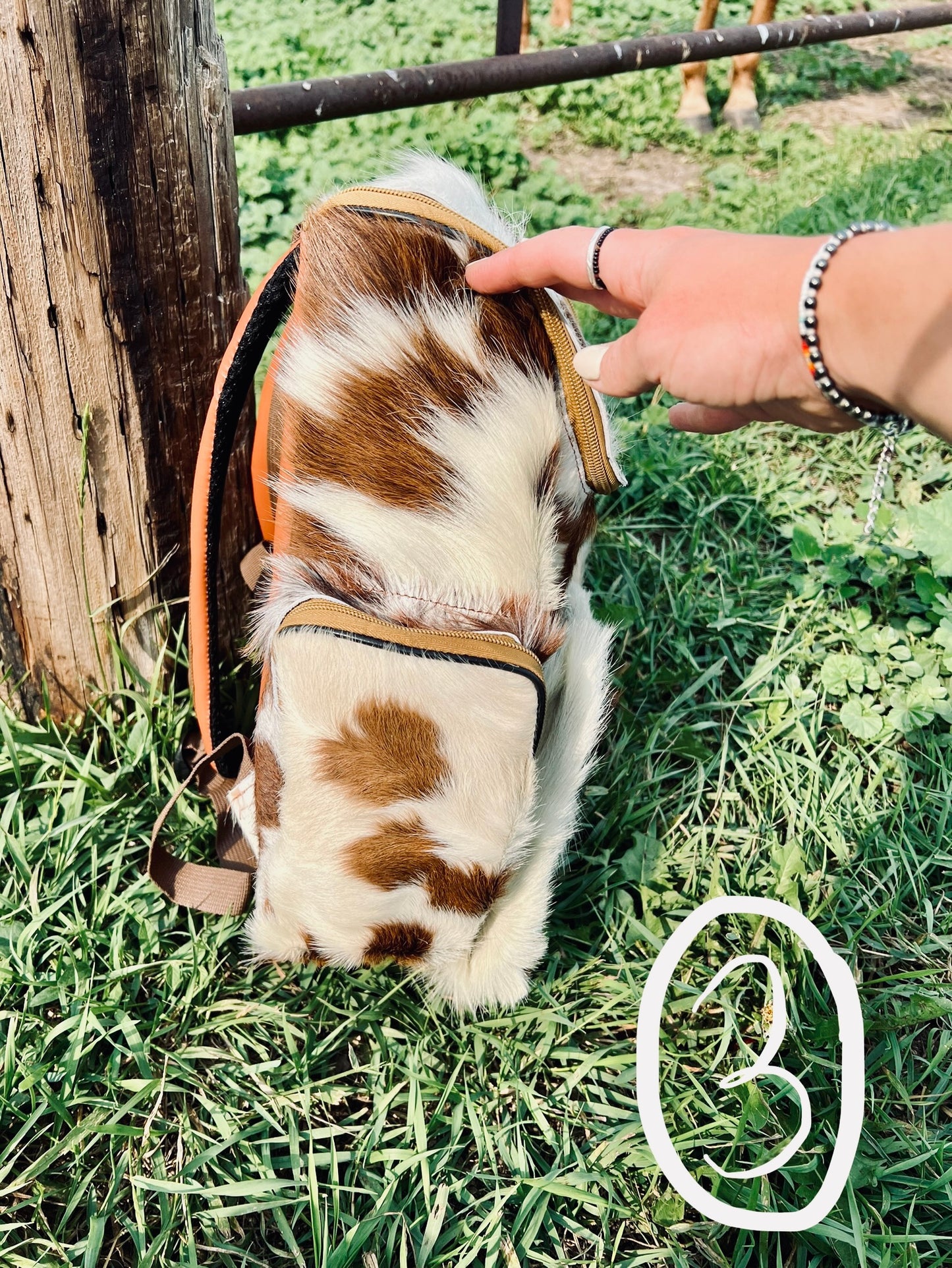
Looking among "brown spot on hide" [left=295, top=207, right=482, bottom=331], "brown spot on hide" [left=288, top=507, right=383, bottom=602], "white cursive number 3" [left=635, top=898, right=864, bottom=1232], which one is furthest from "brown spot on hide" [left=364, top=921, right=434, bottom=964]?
"brown spot on hide" [left=295, top=207, right=482, bottom=331]

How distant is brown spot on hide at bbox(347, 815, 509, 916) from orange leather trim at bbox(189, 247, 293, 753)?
357 mm

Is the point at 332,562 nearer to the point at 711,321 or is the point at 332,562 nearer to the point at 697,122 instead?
the point at 711,321

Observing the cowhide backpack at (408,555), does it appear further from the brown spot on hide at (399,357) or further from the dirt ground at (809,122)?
the dirt ground at (809,122)

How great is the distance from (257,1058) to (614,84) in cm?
416

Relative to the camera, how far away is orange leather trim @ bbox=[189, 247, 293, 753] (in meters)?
1.27

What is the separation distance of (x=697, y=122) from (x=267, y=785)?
3726mm

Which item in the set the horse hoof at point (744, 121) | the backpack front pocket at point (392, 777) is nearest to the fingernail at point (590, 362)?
the backpack front pocket at point (392, 777)

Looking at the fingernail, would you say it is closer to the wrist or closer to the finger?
the finger

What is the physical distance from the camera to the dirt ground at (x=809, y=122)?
3.58m

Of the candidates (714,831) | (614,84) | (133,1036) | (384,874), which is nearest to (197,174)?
(384,874)

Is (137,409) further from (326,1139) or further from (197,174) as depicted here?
(326,1139)

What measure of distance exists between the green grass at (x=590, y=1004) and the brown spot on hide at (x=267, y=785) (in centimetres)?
27

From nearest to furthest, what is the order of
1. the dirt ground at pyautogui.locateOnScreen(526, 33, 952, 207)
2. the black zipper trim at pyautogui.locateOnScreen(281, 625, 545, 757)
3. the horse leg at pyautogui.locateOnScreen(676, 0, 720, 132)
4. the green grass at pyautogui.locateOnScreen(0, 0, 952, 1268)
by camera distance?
the black zipper trim at pyautogui.locateOnScreen(281, 625, 545, 757) → the green grass at pyautogui.locateOnScreen(0, 0, 952, 1268) → the dirt ground at pyautogui.locateOnScreen(526, 33, 952, 207) → the horse leg at pyautogui.locateOnScreen(676, 0, 720, 132)

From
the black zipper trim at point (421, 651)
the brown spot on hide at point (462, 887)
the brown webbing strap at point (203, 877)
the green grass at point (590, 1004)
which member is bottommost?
the green grass at point (590, 1004)
